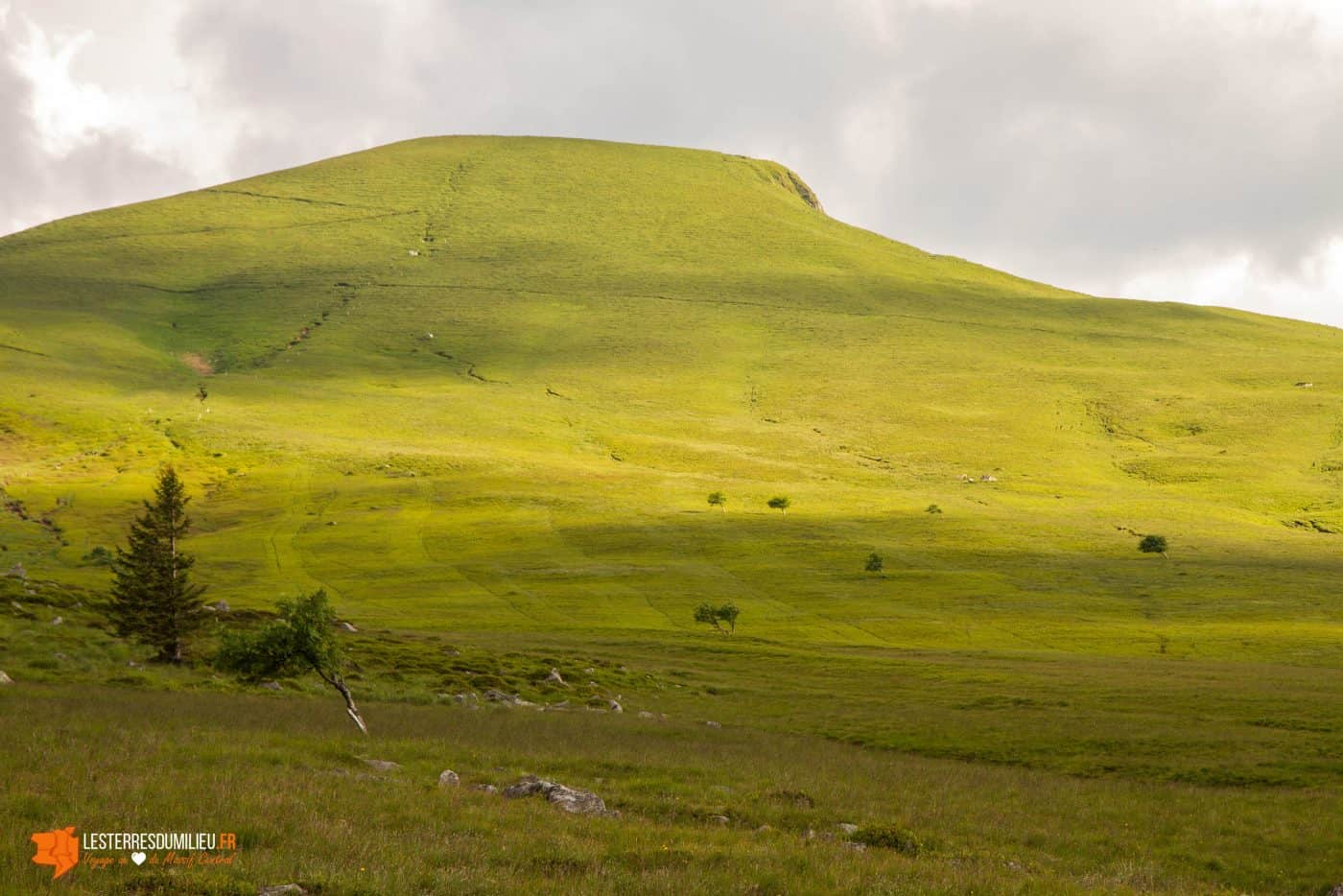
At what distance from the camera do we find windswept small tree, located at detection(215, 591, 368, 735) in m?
28.6

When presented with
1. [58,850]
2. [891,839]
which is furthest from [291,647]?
[891,839]

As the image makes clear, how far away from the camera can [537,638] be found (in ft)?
202

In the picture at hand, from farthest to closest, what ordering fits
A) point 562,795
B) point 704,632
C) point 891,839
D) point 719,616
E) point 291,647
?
point 719,616 → point 704,632 → point 291,647 → point 562,795 → point 891,839

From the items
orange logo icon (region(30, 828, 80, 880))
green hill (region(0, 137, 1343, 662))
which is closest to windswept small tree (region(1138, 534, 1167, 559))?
green hill (region(0, 137, 1343, 662))

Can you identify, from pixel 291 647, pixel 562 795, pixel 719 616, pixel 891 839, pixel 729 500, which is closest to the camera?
pixel 891 839

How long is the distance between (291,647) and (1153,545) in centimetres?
9336

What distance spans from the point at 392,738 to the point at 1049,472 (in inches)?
5690

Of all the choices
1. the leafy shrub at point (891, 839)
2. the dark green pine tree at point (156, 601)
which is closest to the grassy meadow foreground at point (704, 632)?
the leafy shrub at point (891, 839)

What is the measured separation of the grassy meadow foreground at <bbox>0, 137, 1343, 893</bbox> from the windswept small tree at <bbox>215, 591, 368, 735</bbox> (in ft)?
4.40

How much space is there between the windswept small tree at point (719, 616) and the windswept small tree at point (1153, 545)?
52.6 meters

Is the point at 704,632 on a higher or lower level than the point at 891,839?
lower

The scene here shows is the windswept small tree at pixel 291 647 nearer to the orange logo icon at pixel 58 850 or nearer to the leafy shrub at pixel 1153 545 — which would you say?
the orange logo icon at pixel 58 850

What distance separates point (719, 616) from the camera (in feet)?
231

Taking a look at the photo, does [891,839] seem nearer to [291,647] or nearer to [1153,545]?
[291,647]
